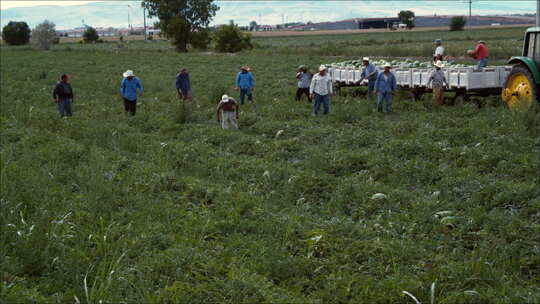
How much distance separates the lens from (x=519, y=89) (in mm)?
15836

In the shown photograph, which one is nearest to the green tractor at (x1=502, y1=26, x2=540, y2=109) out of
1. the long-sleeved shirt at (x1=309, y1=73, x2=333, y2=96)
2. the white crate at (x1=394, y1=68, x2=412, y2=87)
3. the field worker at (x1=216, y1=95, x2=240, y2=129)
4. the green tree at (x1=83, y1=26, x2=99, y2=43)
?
the white crate at (x1=394, y1=68, x2=412, y2=87)

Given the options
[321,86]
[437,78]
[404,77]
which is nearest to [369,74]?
[404,77]

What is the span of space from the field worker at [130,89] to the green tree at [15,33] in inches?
3866

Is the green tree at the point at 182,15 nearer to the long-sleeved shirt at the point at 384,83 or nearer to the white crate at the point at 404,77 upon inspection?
the white crate at the point at 404,77

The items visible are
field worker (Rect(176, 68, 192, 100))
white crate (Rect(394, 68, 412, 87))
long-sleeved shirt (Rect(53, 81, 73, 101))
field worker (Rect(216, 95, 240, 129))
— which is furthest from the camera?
field worker (Rect(176, 68, 192, 100))

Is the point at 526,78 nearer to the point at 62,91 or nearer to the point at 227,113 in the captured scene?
the point at 227,113

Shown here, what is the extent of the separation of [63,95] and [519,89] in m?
12.8

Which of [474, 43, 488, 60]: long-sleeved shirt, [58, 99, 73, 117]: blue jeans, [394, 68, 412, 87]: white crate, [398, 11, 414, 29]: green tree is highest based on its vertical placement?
[398, 11, 414, 29]: green tree

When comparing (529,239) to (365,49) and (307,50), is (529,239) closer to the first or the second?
(365,49)

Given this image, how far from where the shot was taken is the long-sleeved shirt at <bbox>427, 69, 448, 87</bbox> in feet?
57.5

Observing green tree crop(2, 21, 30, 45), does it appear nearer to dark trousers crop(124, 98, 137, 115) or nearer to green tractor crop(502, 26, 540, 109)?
dark trousers crop(124, 98, 137, 115)

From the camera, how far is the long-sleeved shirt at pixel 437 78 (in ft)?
57.5

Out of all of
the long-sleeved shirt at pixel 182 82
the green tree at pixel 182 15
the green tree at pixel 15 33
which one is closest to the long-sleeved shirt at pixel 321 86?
the long-sleeved shirt at pixel 182 82

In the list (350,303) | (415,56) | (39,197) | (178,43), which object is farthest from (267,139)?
Answer: (178,43)
